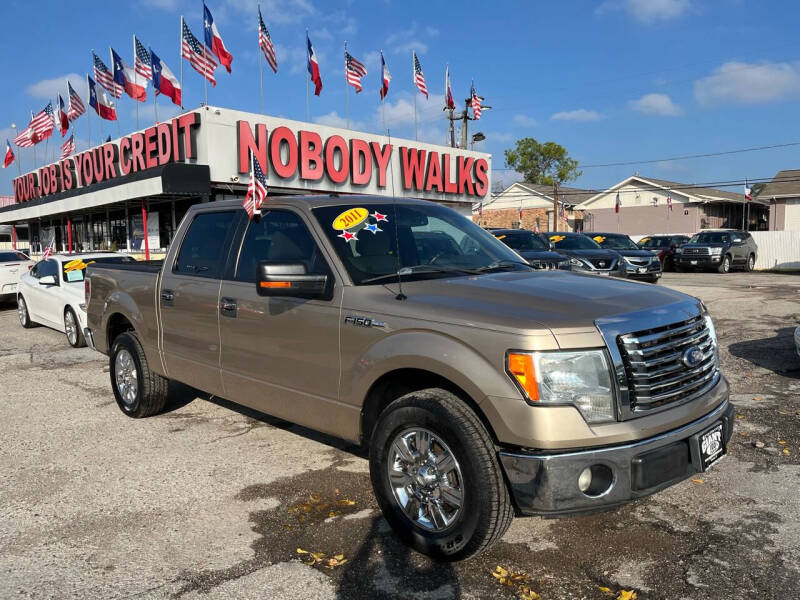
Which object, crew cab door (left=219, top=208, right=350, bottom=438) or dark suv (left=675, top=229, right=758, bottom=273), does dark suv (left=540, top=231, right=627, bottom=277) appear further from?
crew cab door (left=219, top=208, right=350, bottom=438)

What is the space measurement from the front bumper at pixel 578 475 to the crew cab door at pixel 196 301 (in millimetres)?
2641

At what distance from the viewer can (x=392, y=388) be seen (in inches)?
147

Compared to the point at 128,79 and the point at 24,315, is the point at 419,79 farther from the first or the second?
the point at 24,315

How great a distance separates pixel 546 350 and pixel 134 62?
25632 millimetres

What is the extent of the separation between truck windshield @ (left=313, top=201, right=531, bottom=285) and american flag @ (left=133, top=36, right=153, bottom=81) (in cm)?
2313

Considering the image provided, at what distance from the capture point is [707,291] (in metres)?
17.0

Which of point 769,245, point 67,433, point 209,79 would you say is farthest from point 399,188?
point 67,433

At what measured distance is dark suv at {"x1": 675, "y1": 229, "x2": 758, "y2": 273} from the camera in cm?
2544

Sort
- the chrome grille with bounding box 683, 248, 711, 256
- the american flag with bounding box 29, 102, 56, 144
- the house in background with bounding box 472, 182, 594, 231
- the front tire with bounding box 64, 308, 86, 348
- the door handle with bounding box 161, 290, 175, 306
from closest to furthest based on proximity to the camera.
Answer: the door handle with bounding box 161, 290, 175, 306, the front tire with bounding box 64, 308, 86, 348, the chrome grille with bounding box 683, 248, 711, 256, the american flag with bounding box 29, 102, 56, 144, the house in background with bounding box 472, 182, 594, 231

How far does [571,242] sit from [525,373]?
15115 mm

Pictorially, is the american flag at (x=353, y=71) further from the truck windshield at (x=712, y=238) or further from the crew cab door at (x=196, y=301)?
the crew cab door at (x=196, y=301)

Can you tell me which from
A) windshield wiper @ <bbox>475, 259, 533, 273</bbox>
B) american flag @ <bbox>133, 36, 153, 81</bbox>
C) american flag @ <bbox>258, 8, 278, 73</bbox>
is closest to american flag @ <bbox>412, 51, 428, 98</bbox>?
american flag @ <bbox>258, 8, 278, 73</bbox>

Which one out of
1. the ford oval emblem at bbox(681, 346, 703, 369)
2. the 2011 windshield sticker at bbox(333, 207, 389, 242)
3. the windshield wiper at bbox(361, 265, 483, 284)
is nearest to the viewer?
the ford oval emblem at bbox(681, 346, 703, 369)

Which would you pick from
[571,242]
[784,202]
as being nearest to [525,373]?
[571,242]
